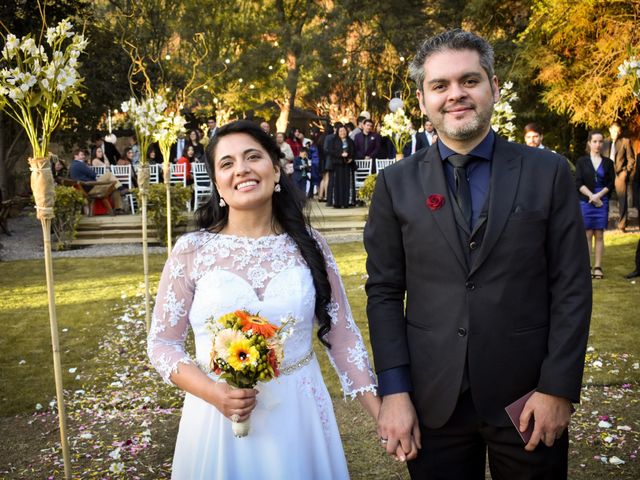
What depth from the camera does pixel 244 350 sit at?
7.45ft

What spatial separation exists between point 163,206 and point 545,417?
1188cm

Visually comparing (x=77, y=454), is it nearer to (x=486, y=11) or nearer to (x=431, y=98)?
(x=431, y=98)

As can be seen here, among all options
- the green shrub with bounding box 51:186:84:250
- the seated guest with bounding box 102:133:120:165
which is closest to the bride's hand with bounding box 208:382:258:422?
the green shrub with bounding box 51:186:84:250

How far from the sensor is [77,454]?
4527mm

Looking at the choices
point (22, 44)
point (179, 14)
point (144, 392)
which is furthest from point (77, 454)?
point (179, 14)

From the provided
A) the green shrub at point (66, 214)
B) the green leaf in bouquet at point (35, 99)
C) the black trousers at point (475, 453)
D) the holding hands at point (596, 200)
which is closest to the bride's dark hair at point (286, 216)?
the black trousers at point (475, 453)

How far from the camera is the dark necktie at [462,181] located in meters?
2.35

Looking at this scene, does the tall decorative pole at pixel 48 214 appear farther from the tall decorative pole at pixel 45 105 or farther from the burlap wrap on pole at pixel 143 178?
the burlap wrap on pole at pixel 143 178

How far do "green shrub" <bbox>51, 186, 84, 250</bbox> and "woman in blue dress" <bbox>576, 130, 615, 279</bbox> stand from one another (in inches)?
367

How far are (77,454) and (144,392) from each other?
3.82 feet

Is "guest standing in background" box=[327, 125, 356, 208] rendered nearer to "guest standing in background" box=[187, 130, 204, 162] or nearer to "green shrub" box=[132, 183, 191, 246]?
"guest standing in background" box=[187, 130, 204, 162]

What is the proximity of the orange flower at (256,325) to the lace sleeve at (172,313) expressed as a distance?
0.40m

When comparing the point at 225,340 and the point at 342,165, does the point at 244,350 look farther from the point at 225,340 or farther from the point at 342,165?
the point at 342,165

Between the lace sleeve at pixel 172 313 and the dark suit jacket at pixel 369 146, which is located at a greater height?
the dark suit jacket at pixel 369 146
